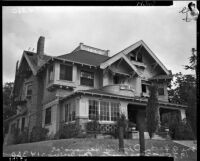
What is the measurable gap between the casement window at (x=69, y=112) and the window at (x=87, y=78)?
9.57 feet

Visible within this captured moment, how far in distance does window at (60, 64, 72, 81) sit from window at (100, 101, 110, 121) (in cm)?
372

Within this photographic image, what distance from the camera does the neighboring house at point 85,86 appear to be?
62.9 ft

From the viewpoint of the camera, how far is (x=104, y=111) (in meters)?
19.2

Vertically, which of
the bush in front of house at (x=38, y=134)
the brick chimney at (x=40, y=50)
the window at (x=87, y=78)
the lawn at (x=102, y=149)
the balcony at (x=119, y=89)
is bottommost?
the lawn at (x=102, y=149)

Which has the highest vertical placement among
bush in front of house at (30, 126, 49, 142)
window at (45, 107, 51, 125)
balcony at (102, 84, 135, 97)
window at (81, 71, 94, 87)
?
window at (81, 71, 94, 87)

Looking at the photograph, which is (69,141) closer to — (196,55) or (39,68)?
(39,68)

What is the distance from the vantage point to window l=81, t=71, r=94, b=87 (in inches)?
869

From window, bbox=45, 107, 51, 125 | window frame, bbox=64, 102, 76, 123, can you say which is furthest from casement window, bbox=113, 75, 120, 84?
window, bbox=45, 107, 51, 125

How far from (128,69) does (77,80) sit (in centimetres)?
546

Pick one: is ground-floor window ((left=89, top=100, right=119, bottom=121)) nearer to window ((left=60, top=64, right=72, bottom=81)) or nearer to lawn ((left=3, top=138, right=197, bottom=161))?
window ((left=60, top=64, right=72, bottom=81))

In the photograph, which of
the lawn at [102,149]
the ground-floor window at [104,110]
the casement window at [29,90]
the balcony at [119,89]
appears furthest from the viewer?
the casement window at [29,90]

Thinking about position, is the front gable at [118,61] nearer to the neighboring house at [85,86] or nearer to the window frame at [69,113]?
the neighboring house at [85,86]

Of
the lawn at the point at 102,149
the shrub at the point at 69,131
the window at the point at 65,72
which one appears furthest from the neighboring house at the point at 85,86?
the lawn at the point at 102,149

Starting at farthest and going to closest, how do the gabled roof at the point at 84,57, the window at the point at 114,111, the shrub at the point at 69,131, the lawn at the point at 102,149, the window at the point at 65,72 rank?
1. the gabled roof at the point at 84,57
2. the window at the point at 65,72
3. the window at the point at 114,111
4. the shrub at the point at 69,131
5. the lawn at the point at 102,149
